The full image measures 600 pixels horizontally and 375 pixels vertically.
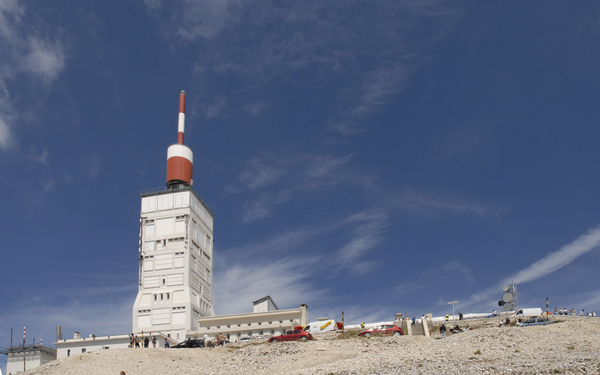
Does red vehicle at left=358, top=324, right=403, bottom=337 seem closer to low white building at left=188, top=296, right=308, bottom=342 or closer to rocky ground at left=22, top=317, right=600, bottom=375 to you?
rocky ground at left=22, top=317, right=600, bottom=375

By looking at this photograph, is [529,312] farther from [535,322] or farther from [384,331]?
[384,331]

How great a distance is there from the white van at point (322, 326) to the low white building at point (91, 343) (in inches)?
874

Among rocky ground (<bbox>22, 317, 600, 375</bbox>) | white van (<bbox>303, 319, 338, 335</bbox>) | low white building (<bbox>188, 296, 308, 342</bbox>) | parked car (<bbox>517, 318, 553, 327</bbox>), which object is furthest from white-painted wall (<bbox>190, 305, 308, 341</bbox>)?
parked car (<bbox>517, 318, 553, 327</bbox>)

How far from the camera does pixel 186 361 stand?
5456 centimetres

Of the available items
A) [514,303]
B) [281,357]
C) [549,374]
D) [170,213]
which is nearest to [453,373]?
[549,374]

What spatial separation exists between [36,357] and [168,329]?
2019 centimetres

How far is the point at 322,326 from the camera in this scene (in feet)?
245

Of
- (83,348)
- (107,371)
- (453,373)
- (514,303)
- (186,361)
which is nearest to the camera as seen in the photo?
(453,373)

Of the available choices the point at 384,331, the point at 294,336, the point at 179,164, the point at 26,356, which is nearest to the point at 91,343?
the point at 26,356

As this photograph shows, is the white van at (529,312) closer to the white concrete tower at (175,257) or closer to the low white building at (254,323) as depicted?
the low white building at (254,323)

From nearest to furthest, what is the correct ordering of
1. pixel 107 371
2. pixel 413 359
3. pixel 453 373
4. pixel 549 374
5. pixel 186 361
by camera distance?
1. pixel 549 374
2. pixel 453 373
3. pixel 413 359
4. pixel 107 371
5. pixel 186 361

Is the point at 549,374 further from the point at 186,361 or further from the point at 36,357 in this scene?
the point at 36,357

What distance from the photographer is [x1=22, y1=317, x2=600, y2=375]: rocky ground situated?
41.7 metres

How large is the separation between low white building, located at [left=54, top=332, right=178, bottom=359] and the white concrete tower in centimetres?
883
